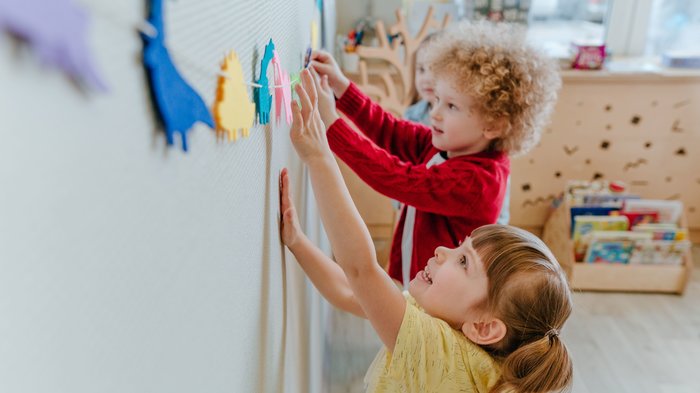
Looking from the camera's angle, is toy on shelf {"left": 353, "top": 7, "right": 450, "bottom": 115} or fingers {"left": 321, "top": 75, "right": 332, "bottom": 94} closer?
fingers {"left": 321, "top": 75, "right": 332, "bottom": 94}

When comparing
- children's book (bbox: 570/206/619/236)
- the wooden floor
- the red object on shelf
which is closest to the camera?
the wooden floor

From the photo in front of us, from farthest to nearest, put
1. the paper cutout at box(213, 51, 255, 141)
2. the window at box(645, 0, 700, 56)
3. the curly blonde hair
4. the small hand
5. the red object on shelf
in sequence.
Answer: the window at box(645, 0, 700, 56)
the red object on shelf
the curly blonde hair
the small hand
the paper cutout at box(213, 51, 255, 141)

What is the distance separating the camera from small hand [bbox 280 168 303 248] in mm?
807

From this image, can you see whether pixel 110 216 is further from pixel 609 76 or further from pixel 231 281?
pixel 609 76

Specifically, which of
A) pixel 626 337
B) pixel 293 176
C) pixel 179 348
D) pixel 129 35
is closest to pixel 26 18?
pixel 129 35

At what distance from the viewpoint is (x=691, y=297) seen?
2299 millimetres

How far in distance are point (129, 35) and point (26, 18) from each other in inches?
3.0

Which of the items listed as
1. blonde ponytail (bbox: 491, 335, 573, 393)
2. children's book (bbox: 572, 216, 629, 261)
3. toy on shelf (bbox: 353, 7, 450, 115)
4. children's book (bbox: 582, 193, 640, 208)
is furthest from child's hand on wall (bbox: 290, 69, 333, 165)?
children's book (bbox: 582, 193, 640, 208)

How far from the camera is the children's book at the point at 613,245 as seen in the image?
7.38 ft

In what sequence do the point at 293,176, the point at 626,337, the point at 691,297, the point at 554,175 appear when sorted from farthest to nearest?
the point at 554,175, the point at 691,297, the point at 626,337, the point at 293,176

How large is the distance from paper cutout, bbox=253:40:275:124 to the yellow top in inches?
12.5

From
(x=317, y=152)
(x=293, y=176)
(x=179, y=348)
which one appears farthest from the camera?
(x=293, y=176)

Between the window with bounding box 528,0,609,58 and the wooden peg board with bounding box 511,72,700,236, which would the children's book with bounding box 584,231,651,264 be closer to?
the wooden peg board with bounding box 511,72,700,236

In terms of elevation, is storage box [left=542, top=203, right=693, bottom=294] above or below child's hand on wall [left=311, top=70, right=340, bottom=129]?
below
